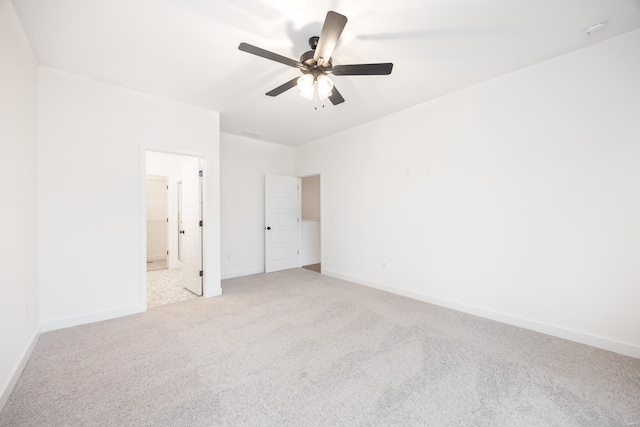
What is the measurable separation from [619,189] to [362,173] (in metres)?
3.00

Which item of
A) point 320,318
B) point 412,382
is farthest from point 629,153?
point 320,318

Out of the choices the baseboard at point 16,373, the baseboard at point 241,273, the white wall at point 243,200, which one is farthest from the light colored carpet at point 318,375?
Result: the white wall at point 243,200

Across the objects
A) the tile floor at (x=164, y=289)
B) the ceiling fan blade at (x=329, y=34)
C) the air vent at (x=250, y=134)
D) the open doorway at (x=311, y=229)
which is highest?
the air vent at (x=250, y=134)

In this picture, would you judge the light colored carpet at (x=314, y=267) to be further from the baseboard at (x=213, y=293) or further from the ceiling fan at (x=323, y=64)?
the ceiling fan at (x=323, y=64)

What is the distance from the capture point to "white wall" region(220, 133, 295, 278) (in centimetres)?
510

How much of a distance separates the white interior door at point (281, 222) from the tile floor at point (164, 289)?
66.0 inches

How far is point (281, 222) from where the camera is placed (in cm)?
573

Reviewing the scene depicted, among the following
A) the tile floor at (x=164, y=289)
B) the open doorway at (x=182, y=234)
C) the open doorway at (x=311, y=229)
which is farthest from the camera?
the open doorway at (x=311, y=229)

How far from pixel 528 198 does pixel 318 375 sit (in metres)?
2.77

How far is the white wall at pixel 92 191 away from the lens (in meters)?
2.82

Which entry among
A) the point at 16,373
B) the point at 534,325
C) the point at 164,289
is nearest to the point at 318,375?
the point at 16,373

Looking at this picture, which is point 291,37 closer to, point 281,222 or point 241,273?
point 281,222

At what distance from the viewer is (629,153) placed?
2295 millimetres

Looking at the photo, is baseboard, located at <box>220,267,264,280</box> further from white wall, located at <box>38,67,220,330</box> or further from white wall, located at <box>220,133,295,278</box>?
white wall, located at <box>38,67,220,330</box>
